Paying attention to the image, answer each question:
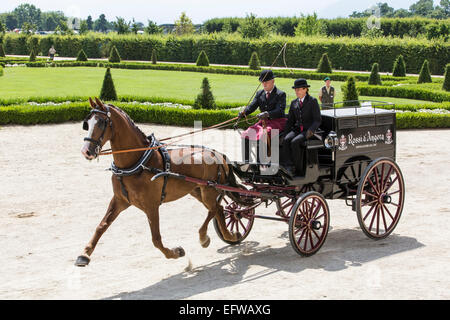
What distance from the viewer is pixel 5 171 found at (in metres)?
12.9

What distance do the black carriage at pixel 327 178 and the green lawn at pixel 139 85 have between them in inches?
566

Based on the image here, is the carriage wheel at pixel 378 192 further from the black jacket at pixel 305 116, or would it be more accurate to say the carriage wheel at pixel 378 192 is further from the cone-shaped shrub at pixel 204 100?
the cone-shaped shrub at pixel 204 100

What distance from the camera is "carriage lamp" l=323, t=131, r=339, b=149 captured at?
8.12 meters

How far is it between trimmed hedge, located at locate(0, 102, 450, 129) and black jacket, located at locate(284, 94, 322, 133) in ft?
34.4

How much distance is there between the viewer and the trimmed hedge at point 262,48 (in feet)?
144

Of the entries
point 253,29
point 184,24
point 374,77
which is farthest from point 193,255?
point 184,24

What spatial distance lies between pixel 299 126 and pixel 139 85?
2427 cm

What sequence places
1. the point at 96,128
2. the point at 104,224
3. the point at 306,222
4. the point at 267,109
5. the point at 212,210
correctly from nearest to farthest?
the point at 96,128, the point at 104,224, the point at 306,222, the point at 212,210, the point at 267,109

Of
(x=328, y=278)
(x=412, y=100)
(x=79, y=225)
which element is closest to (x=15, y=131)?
(x=79, y=225)

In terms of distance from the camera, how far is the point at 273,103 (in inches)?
327

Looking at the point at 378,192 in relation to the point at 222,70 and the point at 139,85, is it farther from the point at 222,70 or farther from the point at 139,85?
the point at 222,70

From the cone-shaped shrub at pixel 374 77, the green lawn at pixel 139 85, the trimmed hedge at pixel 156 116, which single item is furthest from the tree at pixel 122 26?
the trimmed hedge at pixel 156 116

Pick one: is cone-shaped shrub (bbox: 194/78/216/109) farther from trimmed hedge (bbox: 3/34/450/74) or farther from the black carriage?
trimmed hedge (bbox: 3/34/450/74)

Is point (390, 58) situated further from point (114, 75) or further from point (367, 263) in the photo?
point (367, 263)
